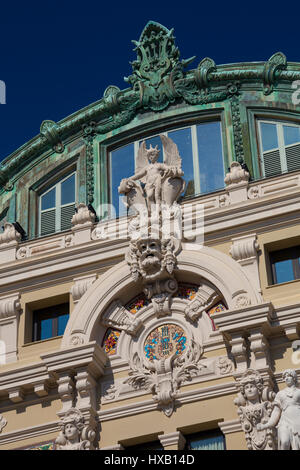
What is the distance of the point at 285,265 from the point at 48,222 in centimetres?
738

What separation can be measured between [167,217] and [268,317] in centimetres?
468

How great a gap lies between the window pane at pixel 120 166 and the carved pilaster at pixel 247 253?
4441 mm

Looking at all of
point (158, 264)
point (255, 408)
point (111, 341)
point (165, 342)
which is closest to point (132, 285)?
point (158, 264)

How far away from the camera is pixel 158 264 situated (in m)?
33.2

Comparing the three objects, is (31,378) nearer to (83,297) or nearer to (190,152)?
(83,297)

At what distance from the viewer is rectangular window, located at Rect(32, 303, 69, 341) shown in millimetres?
34375

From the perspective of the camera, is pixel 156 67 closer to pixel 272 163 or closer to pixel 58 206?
pixel 272 163

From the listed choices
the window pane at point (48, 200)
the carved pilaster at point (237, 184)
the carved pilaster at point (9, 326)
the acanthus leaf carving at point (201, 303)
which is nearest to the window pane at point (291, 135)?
the carved pilaster at point (237, 184)

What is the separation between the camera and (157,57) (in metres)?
37.6

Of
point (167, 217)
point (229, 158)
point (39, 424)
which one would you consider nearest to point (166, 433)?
point (39, 424)

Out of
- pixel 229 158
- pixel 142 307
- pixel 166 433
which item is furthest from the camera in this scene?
pixel 229 158

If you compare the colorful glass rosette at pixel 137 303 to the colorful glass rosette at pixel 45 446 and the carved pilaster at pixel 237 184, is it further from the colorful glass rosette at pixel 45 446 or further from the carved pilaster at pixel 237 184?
the colorful glass rosette at pixel 45 446

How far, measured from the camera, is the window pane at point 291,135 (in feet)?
117

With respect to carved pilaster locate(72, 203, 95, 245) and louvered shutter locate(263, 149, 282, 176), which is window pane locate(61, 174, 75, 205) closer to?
carved pilaster locate(72, 203, 95, 245)
